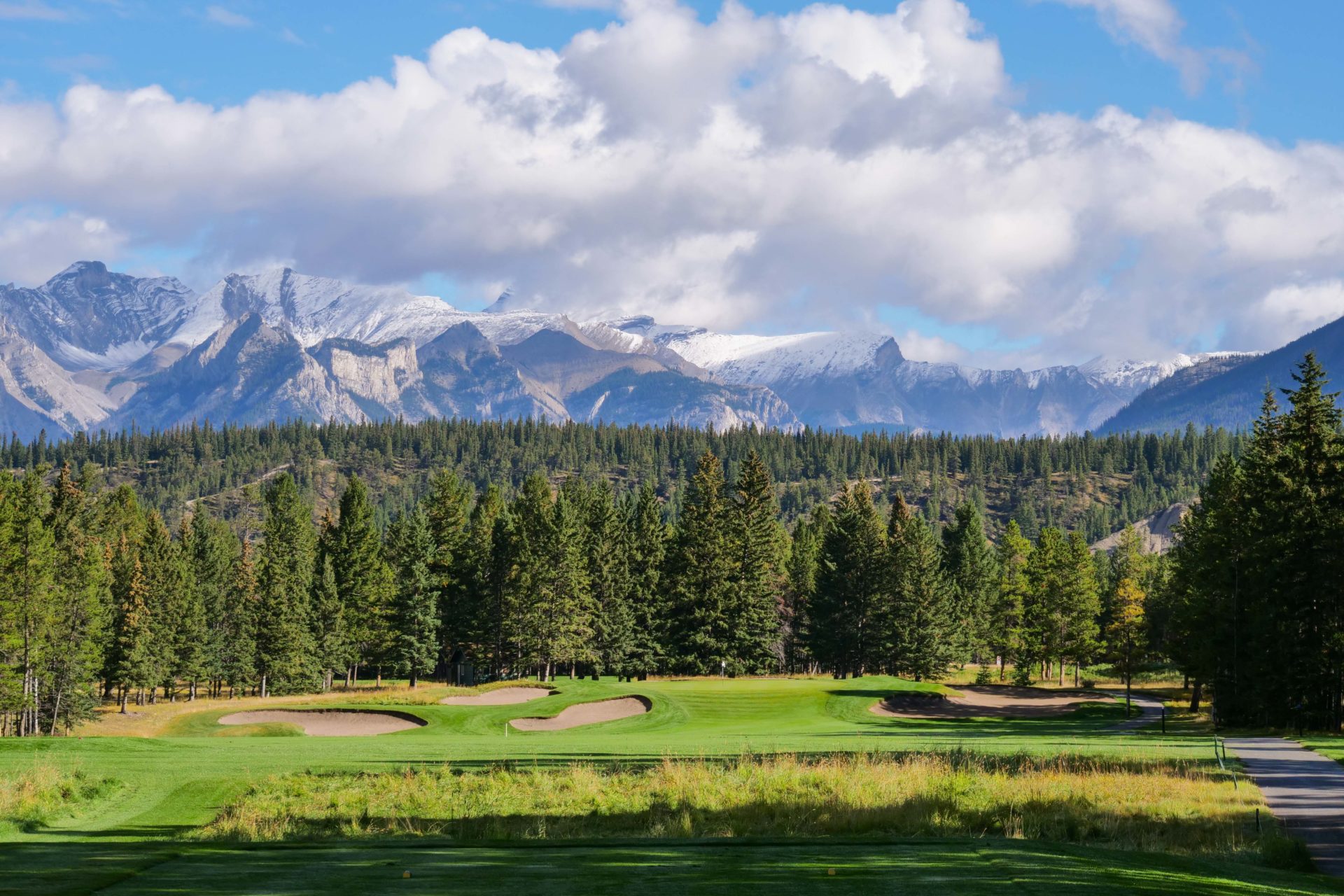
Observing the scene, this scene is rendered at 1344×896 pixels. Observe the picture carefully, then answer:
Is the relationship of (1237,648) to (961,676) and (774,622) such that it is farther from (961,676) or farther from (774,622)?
(961,676)

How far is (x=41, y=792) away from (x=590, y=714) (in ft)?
123

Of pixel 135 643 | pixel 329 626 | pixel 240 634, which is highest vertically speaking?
pixel 329 626

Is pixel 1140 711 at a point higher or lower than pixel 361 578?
lower

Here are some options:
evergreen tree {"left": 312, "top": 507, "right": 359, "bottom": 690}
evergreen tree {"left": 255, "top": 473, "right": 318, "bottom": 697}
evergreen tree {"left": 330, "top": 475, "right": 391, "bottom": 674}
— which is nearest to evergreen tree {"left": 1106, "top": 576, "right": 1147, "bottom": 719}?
evergreen tree {"left": 330, "top": 475, "right": 391, "bottom": 674}

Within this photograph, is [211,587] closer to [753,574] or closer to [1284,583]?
[753,574]

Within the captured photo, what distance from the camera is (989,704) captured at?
71188 mm

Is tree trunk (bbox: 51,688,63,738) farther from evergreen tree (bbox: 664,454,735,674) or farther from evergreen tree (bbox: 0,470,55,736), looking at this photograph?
evergreen tree (bbox: 664,454,735,674)

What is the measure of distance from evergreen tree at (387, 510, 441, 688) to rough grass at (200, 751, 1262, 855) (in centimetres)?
6753

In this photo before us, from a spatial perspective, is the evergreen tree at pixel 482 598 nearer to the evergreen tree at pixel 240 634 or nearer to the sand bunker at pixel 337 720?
the evergreen tree at pixel 240 634

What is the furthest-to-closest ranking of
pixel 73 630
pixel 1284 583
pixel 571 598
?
pixel 571 598, pixel 73 630, pixel 1284 583

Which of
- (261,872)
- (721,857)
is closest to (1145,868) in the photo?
(721,857)

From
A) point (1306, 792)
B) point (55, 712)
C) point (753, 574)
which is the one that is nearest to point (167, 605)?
point (55, 712)

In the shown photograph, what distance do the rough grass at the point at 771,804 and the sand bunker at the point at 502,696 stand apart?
1460 inches

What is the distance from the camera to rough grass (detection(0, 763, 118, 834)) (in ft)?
68.5
